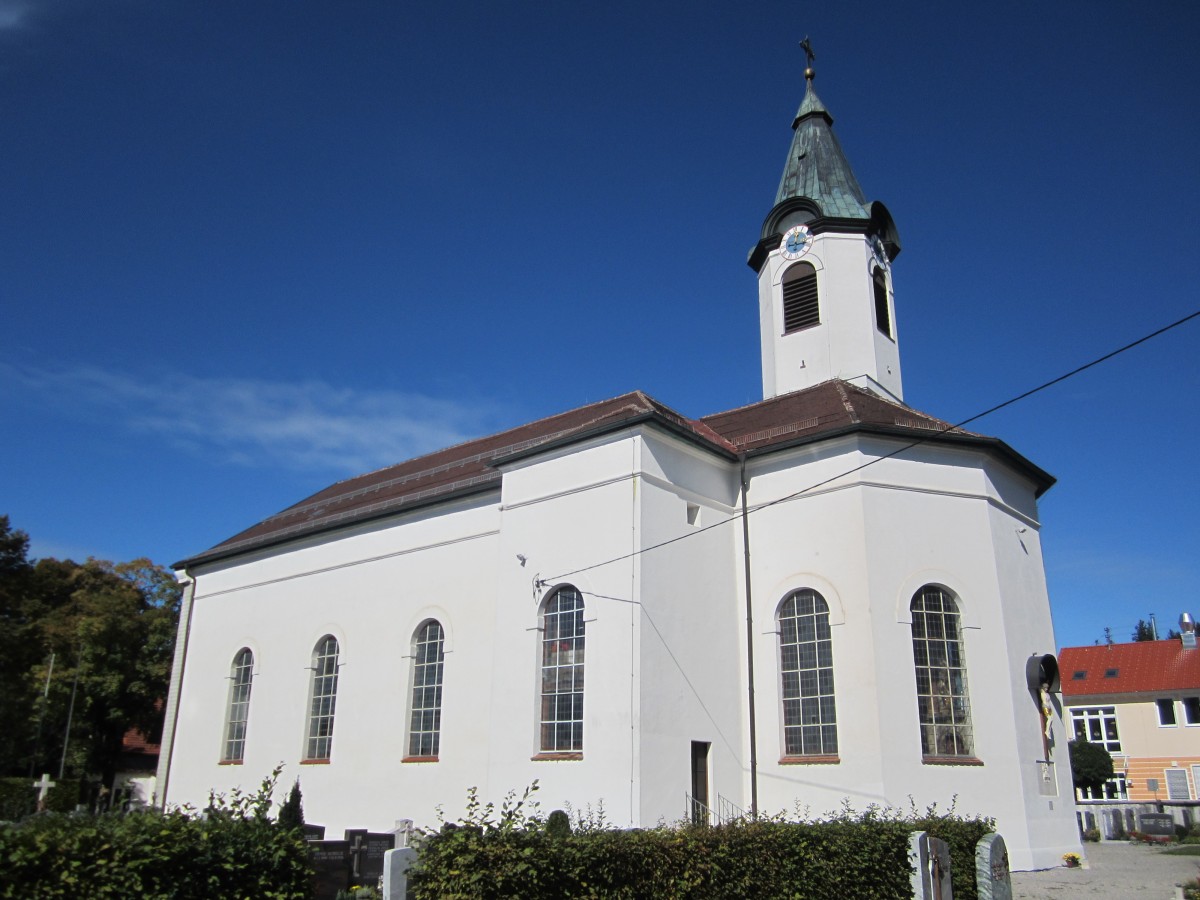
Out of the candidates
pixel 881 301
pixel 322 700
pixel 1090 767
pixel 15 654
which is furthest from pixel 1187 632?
pixel 15 654

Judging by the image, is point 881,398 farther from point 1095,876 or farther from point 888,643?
point 1095,876

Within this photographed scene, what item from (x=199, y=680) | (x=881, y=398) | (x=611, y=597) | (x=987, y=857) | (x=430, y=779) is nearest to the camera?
(x=987, y=857)

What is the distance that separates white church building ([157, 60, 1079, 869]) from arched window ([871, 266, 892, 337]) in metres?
1.21

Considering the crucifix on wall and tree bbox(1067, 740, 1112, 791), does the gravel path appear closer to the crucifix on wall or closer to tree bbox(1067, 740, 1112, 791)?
the crucifix on wall

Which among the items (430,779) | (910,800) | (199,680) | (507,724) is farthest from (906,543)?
(199,680)

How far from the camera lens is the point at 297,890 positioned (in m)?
8.05

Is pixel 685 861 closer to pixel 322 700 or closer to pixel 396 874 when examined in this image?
pixel 396 874

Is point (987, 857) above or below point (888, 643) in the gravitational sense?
below

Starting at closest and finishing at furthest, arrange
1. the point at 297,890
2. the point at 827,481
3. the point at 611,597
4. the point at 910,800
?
the point at 297,890
the point at 910,800
the point at 611,597
the point at 827,481

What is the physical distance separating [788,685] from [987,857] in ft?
20.2

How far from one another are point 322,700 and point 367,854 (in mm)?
7878

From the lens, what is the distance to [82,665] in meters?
36.3

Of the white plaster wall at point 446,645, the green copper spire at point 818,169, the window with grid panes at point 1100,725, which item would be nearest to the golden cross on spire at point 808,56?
the green copper spire at point 818,169

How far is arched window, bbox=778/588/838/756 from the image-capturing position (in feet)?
54.3
